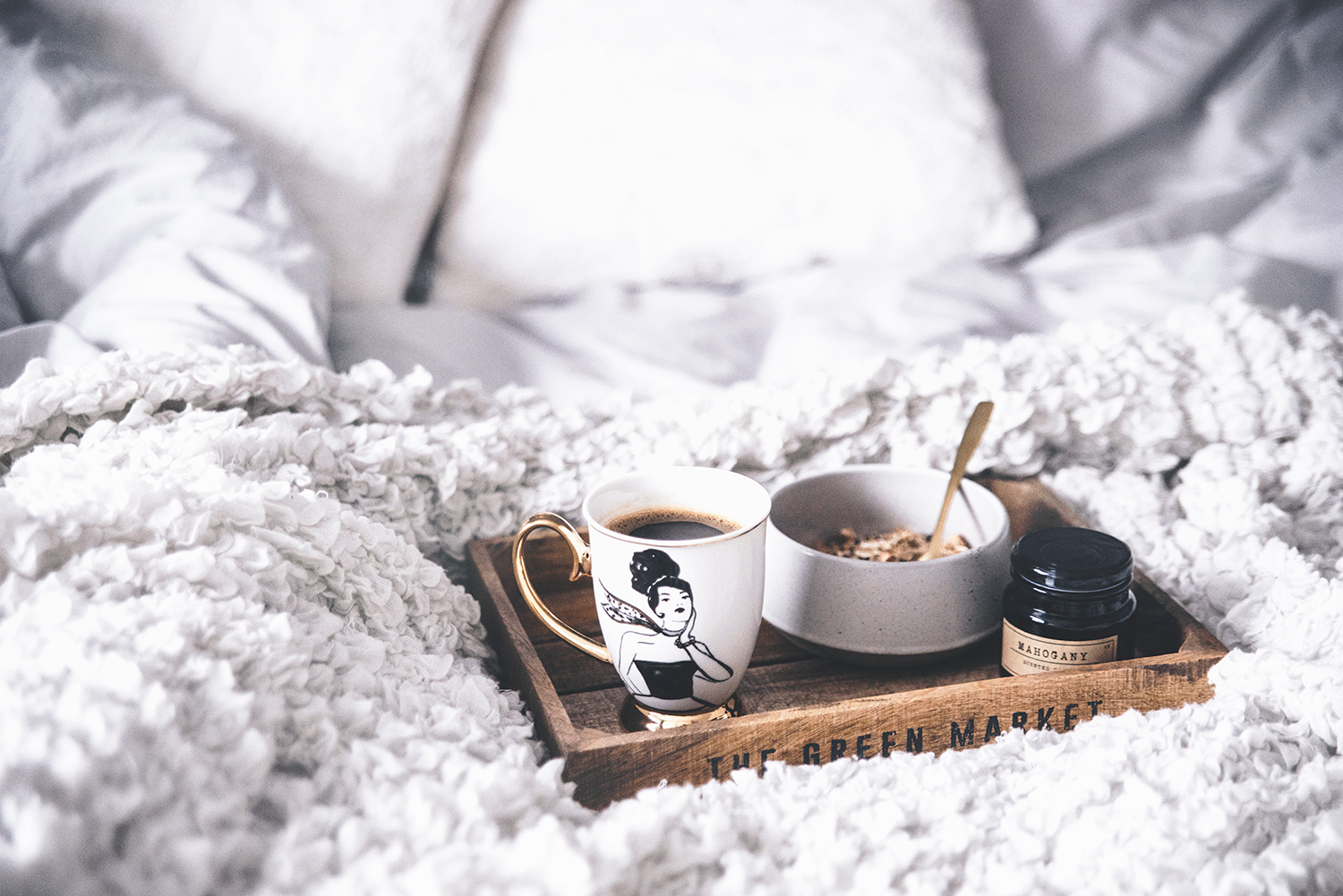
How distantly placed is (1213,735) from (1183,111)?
3.22 ft

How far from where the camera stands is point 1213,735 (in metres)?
0.37

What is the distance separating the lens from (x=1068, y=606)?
435 millimetres

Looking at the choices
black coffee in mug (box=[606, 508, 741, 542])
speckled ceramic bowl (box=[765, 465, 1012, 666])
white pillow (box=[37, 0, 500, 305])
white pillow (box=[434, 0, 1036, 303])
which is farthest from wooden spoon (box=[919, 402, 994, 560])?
white pillow (box=[37, 0, 500, 305])

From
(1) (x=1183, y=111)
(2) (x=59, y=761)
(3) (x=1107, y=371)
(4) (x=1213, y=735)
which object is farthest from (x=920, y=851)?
(1) (x=1183, y=111)

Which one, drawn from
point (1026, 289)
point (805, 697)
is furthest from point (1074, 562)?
point (1026, 289)

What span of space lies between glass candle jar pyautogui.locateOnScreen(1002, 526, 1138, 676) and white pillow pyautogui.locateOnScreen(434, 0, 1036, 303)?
46 centimetres

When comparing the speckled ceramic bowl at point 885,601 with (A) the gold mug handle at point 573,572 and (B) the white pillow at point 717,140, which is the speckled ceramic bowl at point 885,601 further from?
(B) the white pillow at point 717,140

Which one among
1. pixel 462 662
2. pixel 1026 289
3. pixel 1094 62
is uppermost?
pixel 1094 62

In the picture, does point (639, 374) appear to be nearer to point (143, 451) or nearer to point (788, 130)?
→ point (788, 130)

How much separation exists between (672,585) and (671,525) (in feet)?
0.18

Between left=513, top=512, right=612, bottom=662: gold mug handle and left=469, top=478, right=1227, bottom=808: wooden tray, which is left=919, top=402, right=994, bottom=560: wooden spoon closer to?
left=469, top=478, right=1227, bottom=808: wooden tray

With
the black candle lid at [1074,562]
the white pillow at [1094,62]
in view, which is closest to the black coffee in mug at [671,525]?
the black candle lid at [1074,562]

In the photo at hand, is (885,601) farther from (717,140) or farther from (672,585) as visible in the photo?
(717,140)

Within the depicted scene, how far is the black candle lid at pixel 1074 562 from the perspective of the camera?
0.43 m
